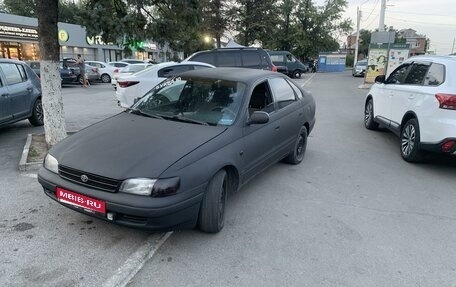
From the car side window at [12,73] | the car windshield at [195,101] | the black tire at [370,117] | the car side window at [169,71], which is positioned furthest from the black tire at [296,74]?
the car windshield at [195,101]

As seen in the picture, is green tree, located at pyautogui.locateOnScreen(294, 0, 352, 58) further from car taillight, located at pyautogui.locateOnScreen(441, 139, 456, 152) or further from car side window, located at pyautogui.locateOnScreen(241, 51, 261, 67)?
car taillight, located at pyautogui.locateOnScreen(441, 139, 456, 152)

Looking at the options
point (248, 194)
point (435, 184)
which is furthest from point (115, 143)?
point (435, 184)

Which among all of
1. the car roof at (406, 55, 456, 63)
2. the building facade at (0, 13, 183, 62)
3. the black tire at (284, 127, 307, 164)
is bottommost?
the black tire at (284, 127, 307, 164)

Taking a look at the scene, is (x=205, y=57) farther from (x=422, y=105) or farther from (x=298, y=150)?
(x=422, y=105)

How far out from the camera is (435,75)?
18.9ft

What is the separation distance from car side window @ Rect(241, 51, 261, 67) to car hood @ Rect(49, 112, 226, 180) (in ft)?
32.9

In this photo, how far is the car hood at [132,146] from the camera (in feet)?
10.0

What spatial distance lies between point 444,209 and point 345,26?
178 ft

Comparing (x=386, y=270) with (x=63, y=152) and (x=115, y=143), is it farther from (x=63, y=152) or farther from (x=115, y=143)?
(x=63, y=152)

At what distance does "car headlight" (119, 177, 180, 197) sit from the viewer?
296 centimetres

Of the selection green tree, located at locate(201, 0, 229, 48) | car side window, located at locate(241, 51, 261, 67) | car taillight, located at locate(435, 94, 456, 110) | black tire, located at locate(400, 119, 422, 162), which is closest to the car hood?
car taillight, located at locate(435, 94, 456, 110)

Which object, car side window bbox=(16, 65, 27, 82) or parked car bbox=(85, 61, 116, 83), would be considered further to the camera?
parked car bbox=(85, 61, 116, 83)

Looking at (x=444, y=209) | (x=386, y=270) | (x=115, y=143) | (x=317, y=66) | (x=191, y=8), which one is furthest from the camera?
(x=317, y=66)

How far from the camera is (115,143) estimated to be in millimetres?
3445
